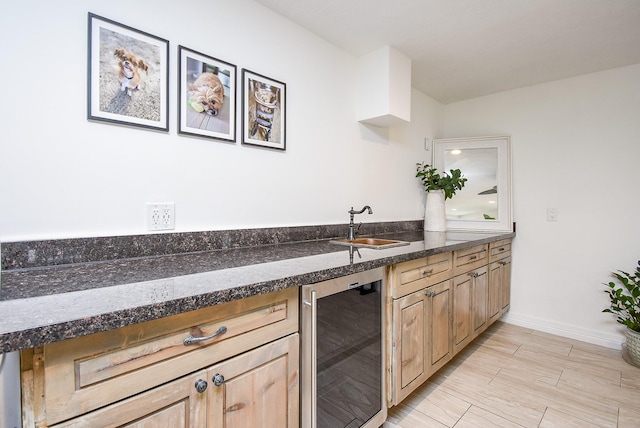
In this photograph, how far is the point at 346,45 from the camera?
2.14m

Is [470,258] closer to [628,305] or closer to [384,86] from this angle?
[628,305]

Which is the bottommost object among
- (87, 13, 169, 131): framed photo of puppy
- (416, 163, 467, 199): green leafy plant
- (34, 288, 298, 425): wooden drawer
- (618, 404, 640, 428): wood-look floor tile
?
(618, 404, 640, 428): wood-look floor tile

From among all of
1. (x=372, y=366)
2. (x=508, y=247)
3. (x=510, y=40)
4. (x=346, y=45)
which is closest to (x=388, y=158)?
(x=346, y=45)

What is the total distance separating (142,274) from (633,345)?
3150mm

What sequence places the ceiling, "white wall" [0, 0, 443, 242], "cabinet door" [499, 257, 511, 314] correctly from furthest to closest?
"cabinet door" [499, 257, 511, 314] → the ceiling → "white wall" [0, 0, 443, 242]

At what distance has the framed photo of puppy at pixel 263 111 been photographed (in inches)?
64.4

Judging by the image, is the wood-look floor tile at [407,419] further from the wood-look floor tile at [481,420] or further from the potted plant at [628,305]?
the potted plant at [628,305]

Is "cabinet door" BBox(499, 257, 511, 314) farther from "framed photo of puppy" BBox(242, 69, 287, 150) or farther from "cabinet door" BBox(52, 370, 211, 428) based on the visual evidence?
"cabinet door" BBox(52, 370, 211, 428)

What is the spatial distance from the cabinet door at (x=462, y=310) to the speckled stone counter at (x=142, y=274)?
0.43 metres

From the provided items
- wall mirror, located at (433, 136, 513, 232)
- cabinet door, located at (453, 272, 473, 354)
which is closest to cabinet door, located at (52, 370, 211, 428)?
cabinet door, located at (453, 272, 473, 354)

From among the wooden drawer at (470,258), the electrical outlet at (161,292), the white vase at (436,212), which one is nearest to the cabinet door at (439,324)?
the wooden drawer at (470,258)

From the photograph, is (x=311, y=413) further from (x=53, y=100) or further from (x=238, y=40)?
(x=238, y=40)

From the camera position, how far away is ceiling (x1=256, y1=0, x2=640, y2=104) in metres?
1.72

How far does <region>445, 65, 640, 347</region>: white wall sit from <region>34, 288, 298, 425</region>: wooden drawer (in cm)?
286
